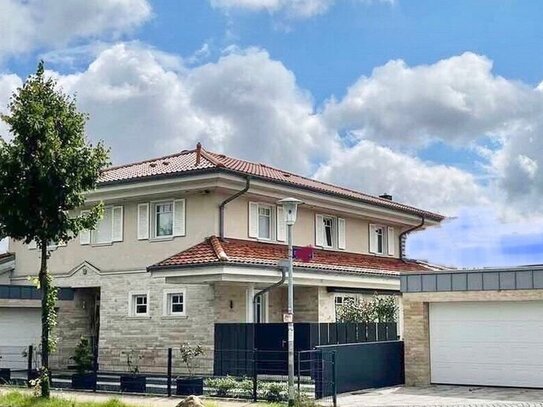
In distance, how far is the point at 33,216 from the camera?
19172 mm

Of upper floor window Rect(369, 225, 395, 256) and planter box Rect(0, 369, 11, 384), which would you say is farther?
upper floor window Rect(369, 225, 395, 256)

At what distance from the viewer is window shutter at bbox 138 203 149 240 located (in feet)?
91.0

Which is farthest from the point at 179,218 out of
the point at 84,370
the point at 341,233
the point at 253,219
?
the point at 341,233

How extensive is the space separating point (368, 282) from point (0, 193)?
1470 cm

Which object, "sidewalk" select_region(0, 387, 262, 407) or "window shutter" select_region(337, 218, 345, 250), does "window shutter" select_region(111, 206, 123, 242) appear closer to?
"sidewalk" select_region(0, 387, 262, 407)

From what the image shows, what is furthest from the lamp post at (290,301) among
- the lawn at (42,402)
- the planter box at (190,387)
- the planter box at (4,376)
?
the planter box at (4,376)

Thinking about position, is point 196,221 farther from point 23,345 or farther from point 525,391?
point 525,391

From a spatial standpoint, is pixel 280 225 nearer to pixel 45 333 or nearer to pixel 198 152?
pixel 198 152

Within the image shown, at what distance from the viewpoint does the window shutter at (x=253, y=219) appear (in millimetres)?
27469

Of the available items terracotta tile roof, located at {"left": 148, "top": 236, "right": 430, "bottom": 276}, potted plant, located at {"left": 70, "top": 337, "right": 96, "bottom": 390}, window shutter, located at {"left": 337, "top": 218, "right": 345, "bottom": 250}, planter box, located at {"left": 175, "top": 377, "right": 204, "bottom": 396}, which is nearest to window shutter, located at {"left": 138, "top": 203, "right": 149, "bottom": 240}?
terracotta tile roof, located at {"left": 148, "top": 236, "right": 430, "bottom": 276}

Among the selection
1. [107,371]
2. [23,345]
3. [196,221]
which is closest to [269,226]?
[196,221]

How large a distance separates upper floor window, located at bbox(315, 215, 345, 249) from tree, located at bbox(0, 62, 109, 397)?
12.9 metres

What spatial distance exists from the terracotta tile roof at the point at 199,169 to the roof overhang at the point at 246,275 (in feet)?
10.8

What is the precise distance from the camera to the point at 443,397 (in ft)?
64.3
